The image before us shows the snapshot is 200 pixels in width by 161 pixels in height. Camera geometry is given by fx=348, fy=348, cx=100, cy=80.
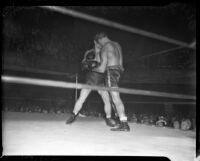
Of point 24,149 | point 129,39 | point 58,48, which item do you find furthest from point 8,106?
point 129,39

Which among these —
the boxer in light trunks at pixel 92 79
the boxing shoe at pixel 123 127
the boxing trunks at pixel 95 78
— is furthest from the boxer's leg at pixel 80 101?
the boxing shoe at pixel 123 127

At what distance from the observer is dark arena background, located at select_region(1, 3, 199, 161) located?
5.03m

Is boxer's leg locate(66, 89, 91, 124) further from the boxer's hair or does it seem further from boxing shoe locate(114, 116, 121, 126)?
the boxer's hair

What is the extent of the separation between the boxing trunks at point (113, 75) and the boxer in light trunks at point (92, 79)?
0.07 meters

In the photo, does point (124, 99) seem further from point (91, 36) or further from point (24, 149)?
point (24, 149)

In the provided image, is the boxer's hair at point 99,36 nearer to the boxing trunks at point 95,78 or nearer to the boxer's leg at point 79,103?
the boxing trunks at point 95,78

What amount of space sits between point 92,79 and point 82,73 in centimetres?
17

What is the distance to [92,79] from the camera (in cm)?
523

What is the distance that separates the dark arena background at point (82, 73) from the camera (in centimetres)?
503

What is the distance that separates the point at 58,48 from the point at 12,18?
80 centimetres

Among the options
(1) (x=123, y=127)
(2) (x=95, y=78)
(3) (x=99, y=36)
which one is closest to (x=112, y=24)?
(3) (x=99, y=36)

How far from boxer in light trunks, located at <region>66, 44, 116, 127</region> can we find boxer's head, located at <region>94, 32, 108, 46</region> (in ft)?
0.24

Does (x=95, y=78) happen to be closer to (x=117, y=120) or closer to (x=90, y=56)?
(x=90, y=56)

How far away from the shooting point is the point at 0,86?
16.9ft
